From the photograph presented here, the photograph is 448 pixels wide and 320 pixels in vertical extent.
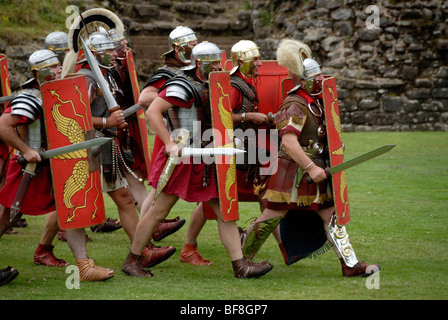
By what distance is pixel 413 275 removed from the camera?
530 centimetres

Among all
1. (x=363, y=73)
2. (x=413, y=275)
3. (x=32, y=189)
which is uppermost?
(x=32, y=189)

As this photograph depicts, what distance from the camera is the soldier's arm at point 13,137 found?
198 inches

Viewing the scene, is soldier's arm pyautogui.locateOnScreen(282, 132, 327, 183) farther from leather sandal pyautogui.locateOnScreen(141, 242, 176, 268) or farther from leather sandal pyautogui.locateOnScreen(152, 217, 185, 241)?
leather sandal pyautogui.locateOnScreen(152, 217, 185, 241)

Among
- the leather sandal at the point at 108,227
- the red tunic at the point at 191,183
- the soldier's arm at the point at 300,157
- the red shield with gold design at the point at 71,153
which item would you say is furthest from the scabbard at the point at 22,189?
the leather sandal at the point at 108,227

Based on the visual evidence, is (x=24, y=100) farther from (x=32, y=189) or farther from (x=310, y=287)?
(x=310, y=287)

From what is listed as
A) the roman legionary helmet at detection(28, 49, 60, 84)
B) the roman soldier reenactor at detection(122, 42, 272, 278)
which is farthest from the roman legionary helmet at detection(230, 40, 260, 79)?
the roman legionary helmet at detection(28, 49, 60, 84)

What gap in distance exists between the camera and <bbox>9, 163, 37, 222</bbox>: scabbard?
5.18 metres

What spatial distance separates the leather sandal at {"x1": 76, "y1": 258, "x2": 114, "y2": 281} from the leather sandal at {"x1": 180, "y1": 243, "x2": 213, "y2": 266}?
98cm

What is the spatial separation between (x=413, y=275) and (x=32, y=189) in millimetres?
2798

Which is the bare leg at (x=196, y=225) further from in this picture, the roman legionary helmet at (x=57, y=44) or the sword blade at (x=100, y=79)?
the roman legionary helmet at (x=57, y=44)

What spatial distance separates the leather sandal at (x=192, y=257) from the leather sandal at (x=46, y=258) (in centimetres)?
94

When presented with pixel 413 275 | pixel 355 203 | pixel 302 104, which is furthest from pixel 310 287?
pixel 355 203

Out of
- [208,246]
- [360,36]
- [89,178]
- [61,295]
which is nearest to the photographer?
[61,295]

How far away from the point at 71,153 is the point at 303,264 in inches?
81.2
